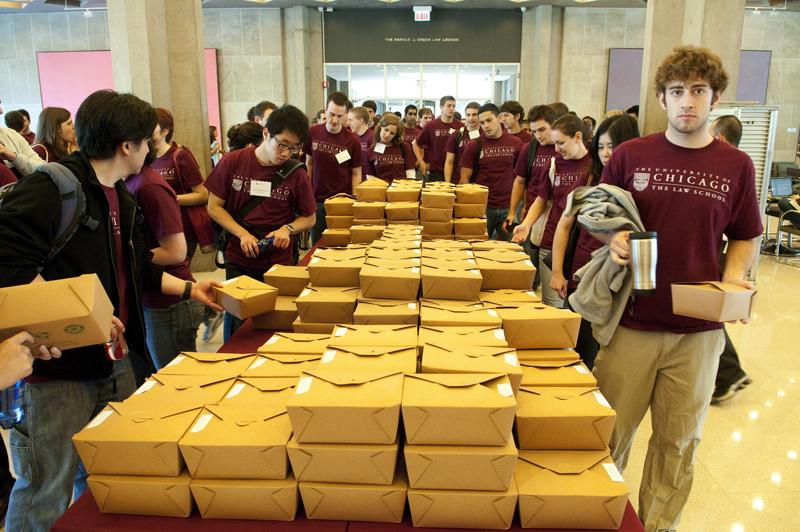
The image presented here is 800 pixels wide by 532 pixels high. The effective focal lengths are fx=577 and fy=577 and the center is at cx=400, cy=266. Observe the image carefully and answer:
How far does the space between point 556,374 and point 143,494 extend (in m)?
1.13

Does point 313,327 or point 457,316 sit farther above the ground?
point 457,316

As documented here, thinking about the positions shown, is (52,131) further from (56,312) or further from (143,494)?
Result: (143,494)

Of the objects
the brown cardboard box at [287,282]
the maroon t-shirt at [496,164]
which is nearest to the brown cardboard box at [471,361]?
the brown cardboard box at [287,282]

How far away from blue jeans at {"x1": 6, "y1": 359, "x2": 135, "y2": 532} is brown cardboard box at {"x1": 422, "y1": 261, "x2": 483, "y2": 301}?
3.88 feet

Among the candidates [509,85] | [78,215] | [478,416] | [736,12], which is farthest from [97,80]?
[478,416]

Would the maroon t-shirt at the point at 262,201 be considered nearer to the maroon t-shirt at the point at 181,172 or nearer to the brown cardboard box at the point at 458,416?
the maroon t-shirt at the point at 181,172

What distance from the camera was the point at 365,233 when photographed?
320 cm

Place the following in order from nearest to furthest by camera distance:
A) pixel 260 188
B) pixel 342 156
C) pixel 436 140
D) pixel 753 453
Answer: pixel 753 453, pixel 260 188, pixel 342 156, pixel 436 140

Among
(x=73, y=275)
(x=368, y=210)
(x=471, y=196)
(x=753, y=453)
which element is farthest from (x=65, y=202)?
(x=753, y=453)

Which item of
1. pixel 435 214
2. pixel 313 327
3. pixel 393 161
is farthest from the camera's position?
pixel 393 161

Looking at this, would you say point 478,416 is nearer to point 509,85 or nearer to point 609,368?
point 609,368

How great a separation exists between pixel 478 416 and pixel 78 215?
3.81 feet

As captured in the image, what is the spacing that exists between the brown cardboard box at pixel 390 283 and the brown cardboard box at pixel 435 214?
1.34m

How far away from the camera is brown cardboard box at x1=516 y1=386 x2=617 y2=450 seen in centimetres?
142
